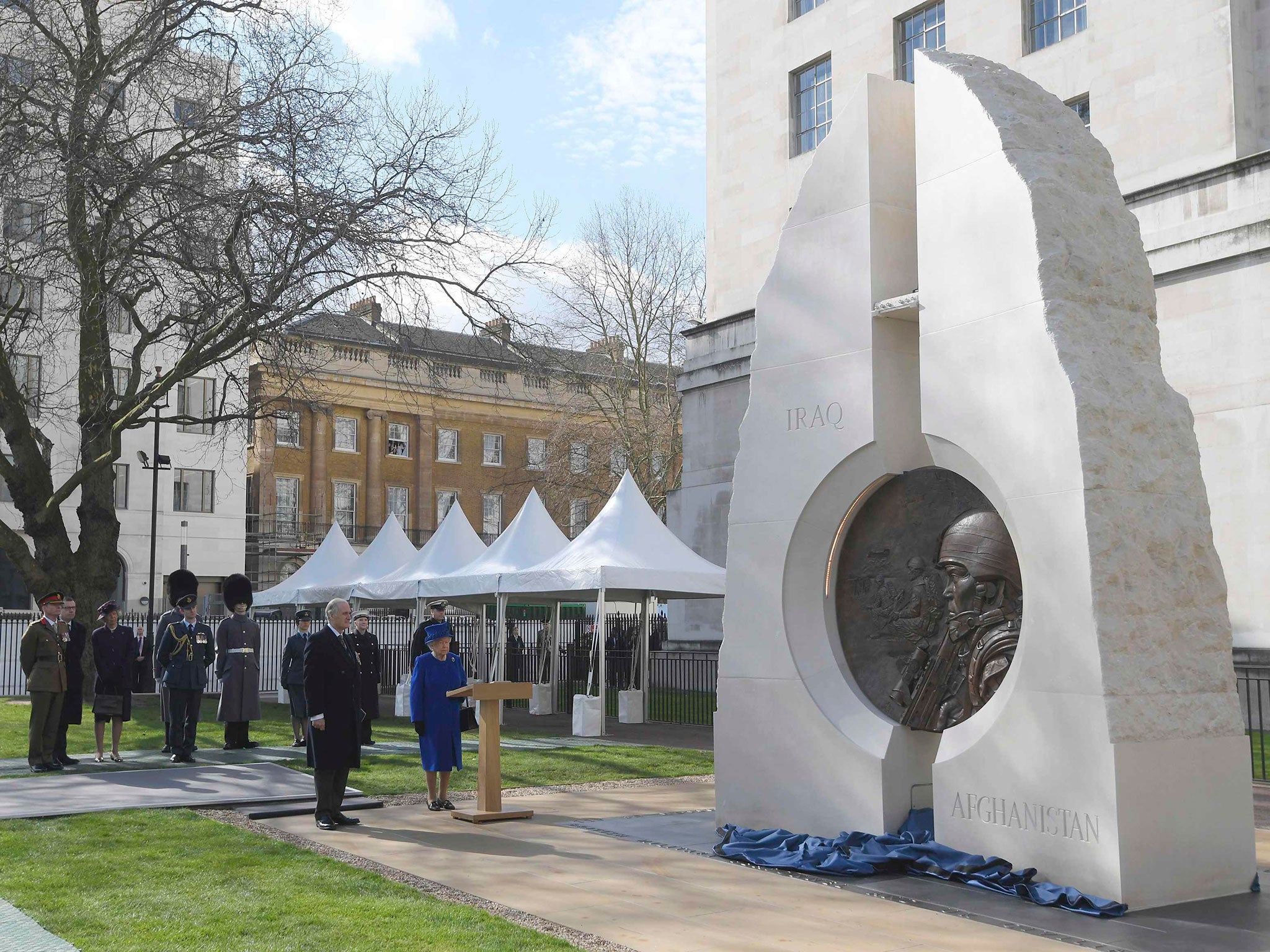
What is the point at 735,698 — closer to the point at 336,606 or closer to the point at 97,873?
the point at 336,606

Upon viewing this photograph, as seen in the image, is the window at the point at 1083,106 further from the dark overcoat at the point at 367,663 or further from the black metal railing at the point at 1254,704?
the dark overcoat at the point at 367,663

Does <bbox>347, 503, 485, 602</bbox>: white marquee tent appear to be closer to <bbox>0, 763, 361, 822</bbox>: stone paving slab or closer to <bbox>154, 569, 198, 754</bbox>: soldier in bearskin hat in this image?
<bbox>154, 569, 198, 754</bbox>: soldier in bearskin hat

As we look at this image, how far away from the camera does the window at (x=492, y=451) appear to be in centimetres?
6581

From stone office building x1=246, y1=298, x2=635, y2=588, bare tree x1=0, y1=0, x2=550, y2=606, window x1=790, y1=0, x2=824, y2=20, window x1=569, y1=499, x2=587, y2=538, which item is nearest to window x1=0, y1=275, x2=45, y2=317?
bare tree x1=0, y1=0, x2=550, y2=606

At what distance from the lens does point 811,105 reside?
3017 cm

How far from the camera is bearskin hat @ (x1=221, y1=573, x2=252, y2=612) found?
17359 millimetres

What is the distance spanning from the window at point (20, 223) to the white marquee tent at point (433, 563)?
867 cm

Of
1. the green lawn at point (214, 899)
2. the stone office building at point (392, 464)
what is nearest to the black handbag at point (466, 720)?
the green lawn at point (214, 899)

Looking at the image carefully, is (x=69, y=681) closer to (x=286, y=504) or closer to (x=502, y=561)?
(x=502, y=561)

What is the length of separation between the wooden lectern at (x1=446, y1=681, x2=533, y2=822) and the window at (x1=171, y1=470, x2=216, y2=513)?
43.1 meters

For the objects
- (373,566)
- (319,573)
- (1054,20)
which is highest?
(1054,20)

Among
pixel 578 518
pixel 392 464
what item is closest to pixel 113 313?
pixel 578 518

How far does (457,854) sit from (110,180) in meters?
11.7

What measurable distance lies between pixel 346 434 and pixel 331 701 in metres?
52.4
